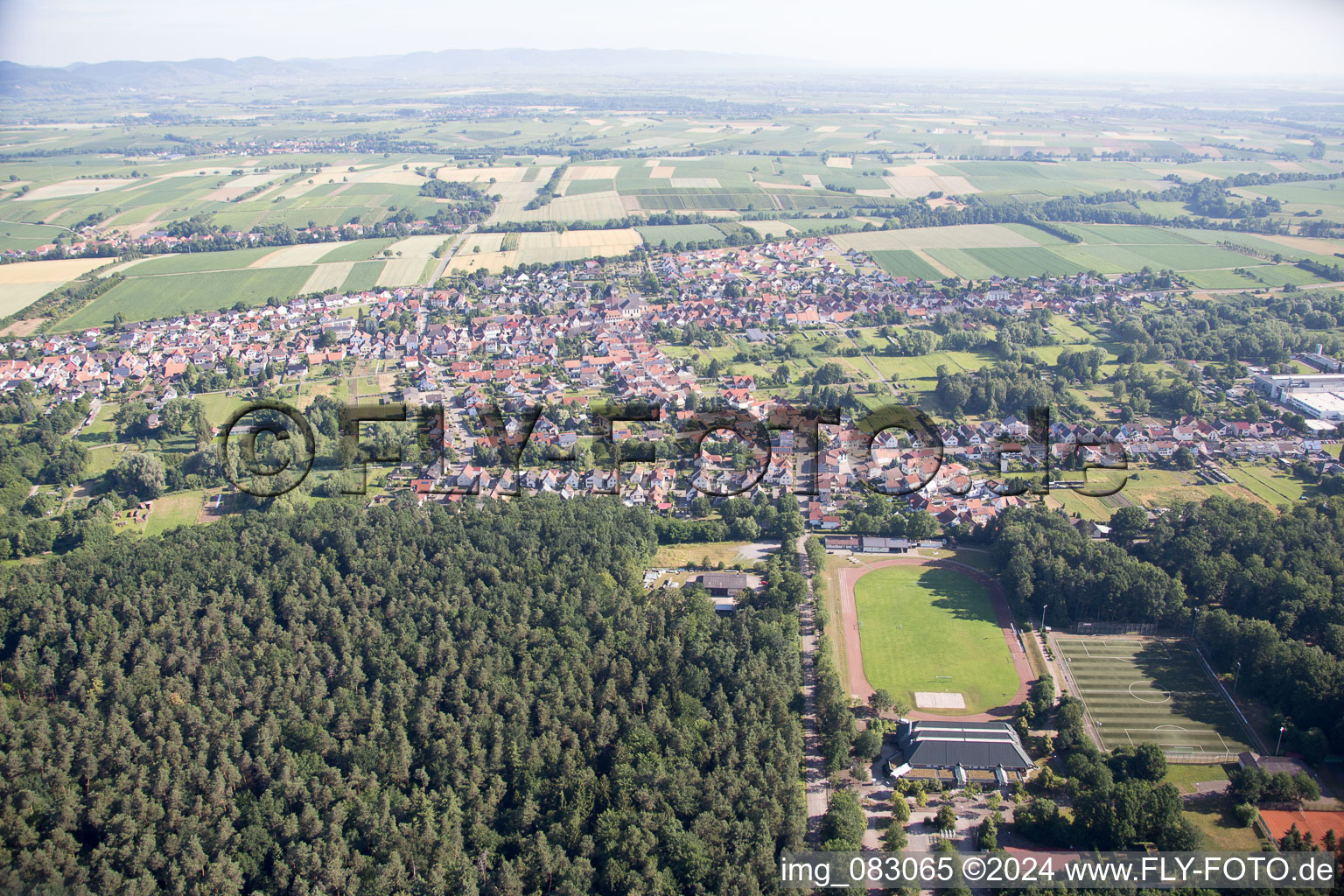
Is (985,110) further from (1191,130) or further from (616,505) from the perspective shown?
(616,505)

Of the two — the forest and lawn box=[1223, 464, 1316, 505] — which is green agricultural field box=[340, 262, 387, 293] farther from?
lawn box=[1223, 464, 1316, 505]

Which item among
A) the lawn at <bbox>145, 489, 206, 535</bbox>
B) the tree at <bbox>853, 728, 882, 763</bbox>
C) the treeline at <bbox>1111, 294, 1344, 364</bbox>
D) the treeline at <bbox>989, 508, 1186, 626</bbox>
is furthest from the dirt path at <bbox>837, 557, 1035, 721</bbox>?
the treeline at <bbox>1111, 294, 1344, 364</bbox>

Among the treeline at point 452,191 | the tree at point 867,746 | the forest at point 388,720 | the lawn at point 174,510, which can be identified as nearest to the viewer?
the forest at point 388,720

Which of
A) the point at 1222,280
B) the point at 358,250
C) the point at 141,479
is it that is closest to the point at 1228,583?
the point at 141,479

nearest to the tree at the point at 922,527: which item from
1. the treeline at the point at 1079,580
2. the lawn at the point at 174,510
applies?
the treeline at the point at 1079,580

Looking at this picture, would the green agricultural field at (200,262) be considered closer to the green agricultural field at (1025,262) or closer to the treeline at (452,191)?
the treeline at (452,191)

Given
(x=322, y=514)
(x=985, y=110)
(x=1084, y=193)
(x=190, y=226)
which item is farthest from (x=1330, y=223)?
(x=985, y=110)
